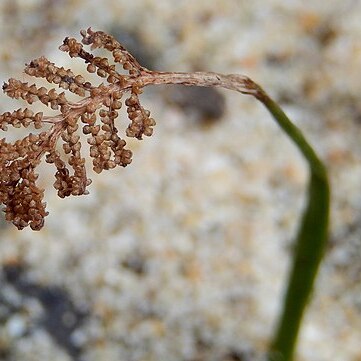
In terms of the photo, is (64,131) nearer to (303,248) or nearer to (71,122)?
(71,122)

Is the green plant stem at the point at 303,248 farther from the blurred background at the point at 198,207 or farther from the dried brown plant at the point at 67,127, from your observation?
the blurred background at the point at 198,207

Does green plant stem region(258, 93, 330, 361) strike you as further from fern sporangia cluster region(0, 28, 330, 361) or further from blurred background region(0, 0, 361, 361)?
blurred background region(0, 0, 361, 361)

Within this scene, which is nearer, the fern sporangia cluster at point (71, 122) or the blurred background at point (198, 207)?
the fern sporangia cluster at point (71, 122)

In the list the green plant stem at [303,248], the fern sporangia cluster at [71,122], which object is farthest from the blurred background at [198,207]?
the fern sporangia cluster at [71,122]

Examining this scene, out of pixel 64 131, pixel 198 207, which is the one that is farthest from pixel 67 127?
pixel 198 207

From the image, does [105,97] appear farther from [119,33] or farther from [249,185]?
[119,33]

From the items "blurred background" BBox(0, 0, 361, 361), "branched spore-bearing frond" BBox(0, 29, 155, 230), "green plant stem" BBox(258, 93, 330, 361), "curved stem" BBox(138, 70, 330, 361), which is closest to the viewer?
"branched spore-bearing frond" BBox(0, 29, 155, 230)

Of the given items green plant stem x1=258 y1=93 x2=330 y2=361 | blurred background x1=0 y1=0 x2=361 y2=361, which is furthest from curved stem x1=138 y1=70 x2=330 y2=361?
blurred background x1=0 y1=0 x2=361 y2=361
